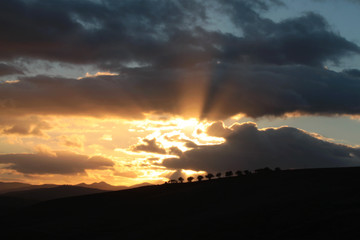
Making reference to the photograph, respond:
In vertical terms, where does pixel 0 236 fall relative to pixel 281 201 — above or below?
below

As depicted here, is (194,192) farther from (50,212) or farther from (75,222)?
(50,212)

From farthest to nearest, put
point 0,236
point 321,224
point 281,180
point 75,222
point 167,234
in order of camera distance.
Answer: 1. point 281,180
2. point 75,222
3. point 0,236
4. point 167,234
5. point 321,224

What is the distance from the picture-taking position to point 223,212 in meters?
65.2

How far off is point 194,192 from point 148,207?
37.8 feet

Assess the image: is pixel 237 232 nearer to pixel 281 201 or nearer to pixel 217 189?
pixel 281 201

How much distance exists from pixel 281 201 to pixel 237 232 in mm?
15701

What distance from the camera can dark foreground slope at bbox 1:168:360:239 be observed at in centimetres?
4822

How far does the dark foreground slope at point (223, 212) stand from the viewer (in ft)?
158

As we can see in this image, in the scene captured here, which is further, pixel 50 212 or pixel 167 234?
pixel 50 212

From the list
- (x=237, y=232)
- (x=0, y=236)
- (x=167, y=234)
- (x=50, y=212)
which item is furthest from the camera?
(x=50, y=212)

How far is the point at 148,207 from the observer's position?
292 ft

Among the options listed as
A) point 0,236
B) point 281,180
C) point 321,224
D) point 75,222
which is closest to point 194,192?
point 281,180

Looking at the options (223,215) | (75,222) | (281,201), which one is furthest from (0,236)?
(281,201)

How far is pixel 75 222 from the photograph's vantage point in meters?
81.8
